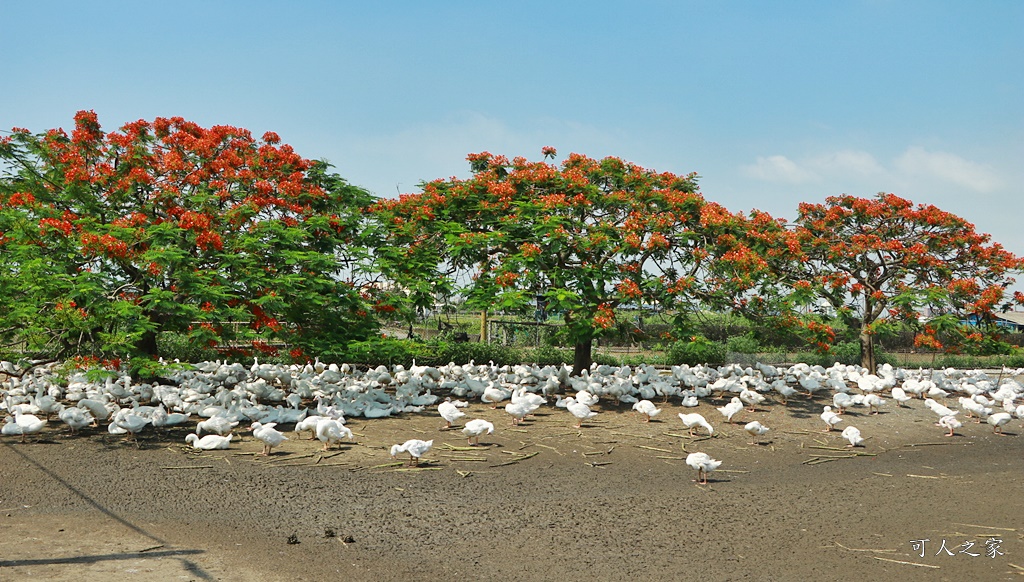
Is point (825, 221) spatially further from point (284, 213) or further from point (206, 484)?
point (206, 484)

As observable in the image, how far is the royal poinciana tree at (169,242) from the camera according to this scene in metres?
8.93

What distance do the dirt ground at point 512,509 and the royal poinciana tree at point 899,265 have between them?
609 centimetres

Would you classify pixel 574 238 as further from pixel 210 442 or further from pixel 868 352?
pixel 868 352

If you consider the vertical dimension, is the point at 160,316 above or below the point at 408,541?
above

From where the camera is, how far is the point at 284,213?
11.4 metres

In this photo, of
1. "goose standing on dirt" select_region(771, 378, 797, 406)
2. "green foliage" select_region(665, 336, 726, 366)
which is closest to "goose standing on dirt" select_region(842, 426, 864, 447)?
"goose standing on dirt" select_region(771, 378, 797, 406)

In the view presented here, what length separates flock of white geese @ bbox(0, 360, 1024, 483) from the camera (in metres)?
8.73

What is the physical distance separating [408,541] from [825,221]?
14682 mm

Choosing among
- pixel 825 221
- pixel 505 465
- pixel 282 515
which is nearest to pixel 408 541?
pixel 282 515

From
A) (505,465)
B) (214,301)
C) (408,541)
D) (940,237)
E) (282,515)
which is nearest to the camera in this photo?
(408,541)

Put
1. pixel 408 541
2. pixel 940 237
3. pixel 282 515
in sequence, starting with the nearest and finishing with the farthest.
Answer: pixel 408 541
pixel 282 515
pixel 940 237

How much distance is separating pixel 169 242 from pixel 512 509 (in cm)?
635

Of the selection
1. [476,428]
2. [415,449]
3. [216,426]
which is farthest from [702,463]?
[216,426]

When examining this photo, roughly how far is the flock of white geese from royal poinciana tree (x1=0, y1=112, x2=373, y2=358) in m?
0.92
